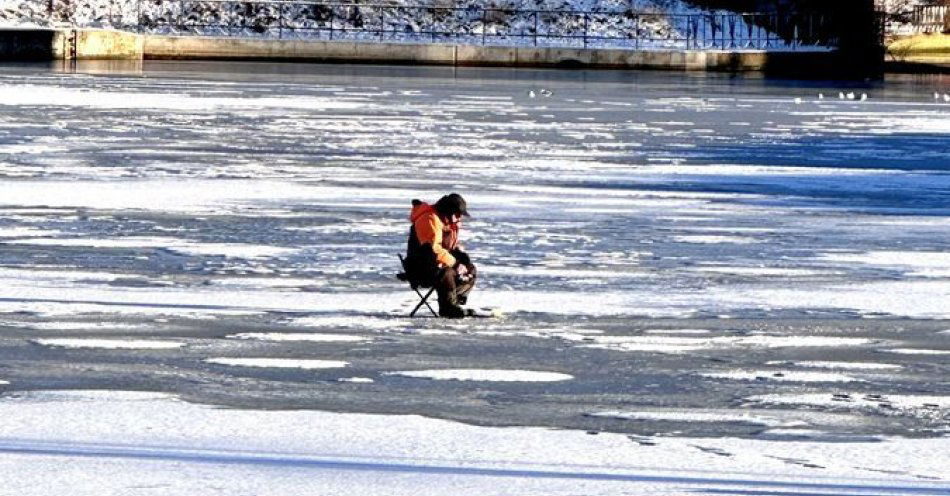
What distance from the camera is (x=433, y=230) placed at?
11.4 meters

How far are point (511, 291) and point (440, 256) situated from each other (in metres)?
1.50

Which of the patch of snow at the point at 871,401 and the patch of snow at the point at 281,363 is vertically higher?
the patch of snow at the point at 281,363

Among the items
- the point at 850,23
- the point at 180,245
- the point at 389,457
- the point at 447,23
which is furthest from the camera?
the point at 850,23

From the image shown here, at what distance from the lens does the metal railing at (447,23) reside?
205ft

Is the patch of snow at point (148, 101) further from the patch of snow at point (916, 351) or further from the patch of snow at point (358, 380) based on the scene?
the patch of snow at point (358, 380)

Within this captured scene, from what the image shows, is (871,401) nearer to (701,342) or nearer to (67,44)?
(701,342)

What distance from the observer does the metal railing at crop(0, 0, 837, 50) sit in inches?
2466

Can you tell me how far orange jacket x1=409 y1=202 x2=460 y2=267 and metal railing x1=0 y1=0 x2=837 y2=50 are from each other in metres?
50.2

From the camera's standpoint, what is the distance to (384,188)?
1966 cm

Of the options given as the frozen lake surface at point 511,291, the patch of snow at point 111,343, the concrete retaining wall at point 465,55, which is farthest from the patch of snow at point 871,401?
the concrete retaining wall at point 465,55

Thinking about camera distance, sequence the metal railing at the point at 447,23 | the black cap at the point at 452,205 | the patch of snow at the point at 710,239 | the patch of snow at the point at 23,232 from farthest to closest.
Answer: the metal railing at the point at 447,23
the patch of snow at the point at 710,239
the patch of snow at the point at 23,232
the black cap at the point at 452,205

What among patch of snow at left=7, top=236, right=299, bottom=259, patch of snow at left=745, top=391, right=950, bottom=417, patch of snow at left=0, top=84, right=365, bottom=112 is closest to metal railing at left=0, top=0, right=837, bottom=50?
patch of snow at left=0, top=84, right=365, bottom=112

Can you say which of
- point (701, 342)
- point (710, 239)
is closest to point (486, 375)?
point (701, 342)

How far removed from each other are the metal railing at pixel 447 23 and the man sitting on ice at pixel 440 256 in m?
50.1
